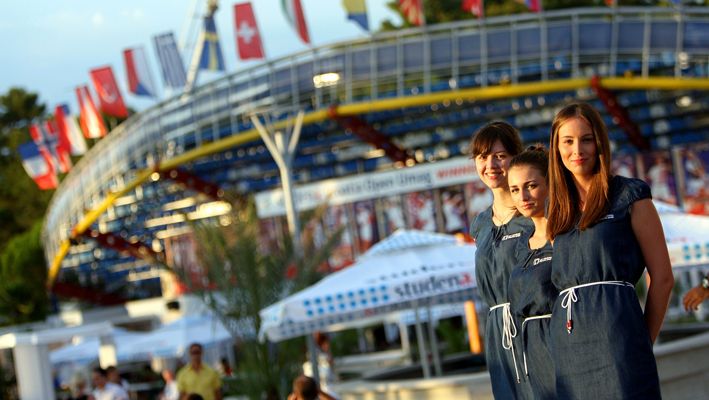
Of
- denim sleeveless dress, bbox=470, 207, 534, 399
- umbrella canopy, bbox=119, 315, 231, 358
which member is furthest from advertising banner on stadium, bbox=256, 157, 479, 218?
denim sleeveless dress, bbox=470, 207, 534, 399

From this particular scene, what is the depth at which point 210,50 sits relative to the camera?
3669cm

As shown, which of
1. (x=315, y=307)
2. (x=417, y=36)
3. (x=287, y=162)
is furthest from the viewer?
(x=417, y=36)

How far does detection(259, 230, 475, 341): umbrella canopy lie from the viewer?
12.5 metres

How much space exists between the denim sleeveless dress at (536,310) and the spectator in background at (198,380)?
9.28m

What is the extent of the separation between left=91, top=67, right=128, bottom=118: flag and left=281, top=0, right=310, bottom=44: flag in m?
6.85

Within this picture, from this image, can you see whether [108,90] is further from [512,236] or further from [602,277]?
[602,277]

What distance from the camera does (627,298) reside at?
4238mm

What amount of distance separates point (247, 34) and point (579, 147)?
3029 centimetres

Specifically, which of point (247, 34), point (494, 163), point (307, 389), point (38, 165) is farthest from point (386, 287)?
point (38, 165)

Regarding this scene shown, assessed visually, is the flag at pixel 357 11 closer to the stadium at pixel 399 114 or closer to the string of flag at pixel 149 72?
the string of flag at pixel 149 72

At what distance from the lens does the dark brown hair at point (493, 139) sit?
18.2 ft

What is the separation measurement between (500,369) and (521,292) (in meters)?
0.78

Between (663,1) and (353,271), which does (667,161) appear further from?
(353,271)

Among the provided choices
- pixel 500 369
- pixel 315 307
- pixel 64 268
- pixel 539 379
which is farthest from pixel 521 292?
pixel 64 268
